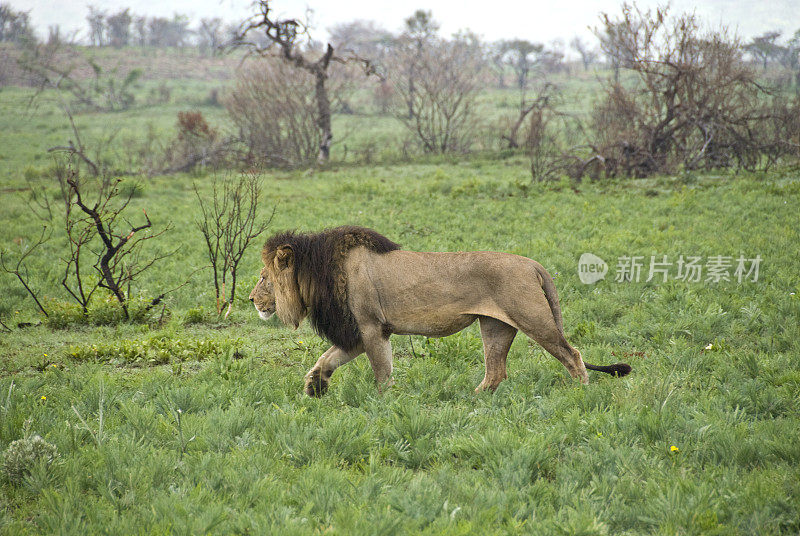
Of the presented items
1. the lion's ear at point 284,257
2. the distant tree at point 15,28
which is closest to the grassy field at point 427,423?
the lion's ear at point 284,257

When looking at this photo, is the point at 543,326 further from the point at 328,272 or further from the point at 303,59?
the point at 303,59

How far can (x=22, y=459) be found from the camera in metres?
3.91

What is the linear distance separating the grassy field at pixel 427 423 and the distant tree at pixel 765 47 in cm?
4701

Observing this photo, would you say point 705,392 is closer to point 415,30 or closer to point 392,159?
point 392,159

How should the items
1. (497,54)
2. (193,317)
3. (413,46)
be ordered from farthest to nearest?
1. (497,54)
2. (413,46)
3. (193,317)

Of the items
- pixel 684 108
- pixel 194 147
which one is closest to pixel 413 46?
pixel 194 147

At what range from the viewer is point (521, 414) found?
488 centimetres

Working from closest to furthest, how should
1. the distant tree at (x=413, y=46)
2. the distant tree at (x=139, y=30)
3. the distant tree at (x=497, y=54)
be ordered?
the distant tree at (x=413, y=46)
the distant tree at (x=497, y=54)
the distant tree at (x=139, y=30)

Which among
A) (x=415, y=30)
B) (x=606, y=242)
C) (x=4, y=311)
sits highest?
(x=415, y=30)

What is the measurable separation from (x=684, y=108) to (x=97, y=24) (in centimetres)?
8922

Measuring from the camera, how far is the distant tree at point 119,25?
290 feet

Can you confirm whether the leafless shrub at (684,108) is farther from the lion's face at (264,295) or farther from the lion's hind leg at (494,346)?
the lion's face at (264,295)

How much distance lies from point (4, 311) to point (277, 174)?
1655 cm

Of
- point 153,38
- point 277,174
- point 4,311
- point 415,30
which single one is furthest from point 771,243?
point 153,38
